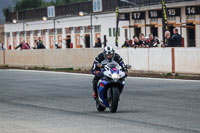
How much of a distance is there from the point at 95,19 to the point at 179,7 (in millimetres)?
15669

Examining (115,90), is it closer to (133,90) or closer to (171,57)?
(133,90)

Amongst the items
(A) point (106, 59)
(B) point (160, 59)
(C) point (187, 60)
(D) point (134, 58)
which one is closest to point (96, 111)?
(A) point (106, 59)

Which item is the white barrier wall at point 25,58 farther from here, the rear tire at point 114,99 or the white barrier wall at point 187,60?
the rear tire at point 114,99

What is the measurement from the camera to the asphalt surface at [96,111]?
33.1 ft

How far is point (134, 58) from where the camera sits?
26.5m

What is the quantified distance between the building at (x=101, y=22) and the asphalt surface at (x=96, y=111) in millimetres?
23877

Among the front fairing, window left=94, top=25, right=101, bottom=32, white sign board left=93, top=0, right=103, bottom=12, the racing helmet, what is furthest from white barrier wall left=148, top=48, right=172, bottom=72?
white sign board left=93, top=0, right=103, bottom=12

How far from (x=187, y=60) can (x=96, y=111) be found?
1049cm

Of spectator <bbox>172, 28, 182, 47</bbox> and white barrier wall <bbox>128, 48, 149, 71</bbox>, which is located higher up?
spectator <bbox>172, 28, 182, 47</bbox>

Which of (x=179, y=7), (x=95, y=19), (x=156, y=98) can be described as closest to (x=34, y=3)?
(x=95, y=19)

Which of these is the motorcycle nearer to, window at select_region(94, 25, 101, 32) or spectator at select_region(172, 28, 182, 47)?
spectator at select_region(172, 28, 182, 47)

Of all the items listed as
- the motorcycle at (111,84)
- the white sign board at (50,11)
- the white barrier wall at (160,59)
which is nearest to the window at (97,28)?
the white sign board at (50,11)

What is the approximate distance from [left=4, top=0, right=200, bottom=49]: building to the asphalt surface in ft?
78.3

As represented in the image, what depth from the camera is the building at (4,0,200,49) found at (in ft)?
167
